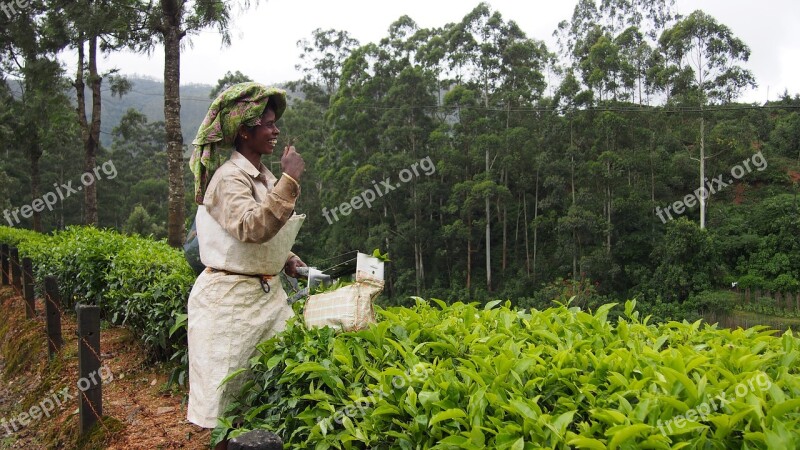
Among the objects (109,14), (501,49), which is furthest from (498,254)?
(109,14)

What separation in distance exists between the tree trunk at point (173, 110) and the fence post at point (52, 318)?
2.09 metres

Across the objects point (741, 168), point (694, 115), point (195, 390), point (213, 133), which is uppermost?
point (694, 115)

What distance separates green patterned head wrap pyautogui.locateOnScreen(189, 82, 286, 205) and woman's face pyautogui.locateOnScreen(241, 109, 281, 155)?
32 mm

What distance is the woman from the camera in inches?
80.4

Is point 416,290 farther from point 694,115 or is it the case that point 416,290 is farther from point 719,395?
point 719,395

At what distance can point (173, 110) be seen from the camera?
6773 mm

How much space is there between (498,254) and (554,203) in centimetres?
446

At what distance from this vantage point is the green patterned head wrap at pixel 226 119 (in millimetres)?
2113

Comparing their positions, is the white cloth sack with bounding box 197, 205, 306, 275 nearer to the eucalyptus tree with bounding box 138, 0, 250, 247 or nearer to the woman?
the woman

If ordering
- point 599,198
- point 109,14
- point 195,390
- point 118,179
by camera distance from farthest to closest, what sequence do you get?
point 118,179, point 599,198, point 109,14, point 195,390

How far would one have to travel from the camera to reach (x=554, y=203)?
90.1 ft

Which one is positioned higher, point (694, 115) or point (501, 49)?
point (501, 49)

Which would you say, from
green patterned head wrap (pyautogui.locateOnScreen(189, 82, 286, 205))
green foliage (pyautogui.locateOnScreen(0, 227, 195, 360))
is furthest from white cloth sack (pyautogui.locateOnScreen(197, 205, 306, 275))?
green foliage (pyautogui.locateOnScreen(0, 227, 195, 360))

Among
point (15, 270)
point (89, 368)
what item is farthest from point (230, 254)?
point (15, 270)
